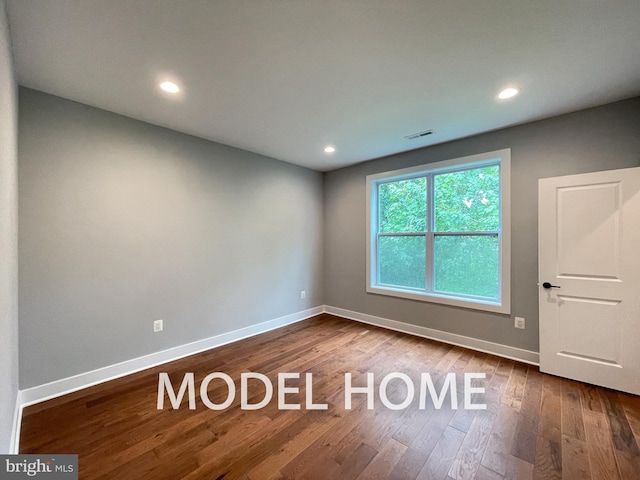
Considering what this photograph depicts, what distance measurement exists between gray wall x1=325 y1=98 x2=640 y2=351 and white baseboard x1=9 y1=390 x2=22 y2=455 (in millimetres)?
3694

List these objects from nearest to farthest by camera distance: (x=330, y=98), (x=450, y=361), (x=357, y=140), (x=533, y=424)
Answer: (x=533, y=424) < (x=330, y=98) < (x=450, y=361) < (x=357, y=140)

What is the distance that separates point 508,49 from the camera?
168cm

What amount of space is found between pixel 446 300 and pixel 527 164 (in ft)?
5.90

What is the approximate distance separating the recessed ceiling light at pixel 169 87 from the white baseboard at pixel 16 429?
8.27 ft

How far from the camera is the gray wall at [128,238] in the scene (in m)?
2.13

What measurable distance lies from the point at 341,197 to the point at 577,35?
3202 millimetres

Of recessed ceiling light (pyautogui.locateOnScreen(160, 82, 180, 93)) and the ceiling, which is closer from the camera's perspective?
the ceiling

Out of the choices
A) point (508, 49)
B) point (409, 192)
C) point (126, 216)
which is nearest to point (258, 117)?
point (126, 216)

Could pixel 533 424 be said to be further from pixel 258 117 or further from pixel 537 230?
pixel 258 117

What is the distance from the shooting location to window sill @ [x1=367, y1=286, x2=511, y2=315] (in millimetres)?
2956

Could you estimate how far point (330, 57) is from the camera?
175 cm

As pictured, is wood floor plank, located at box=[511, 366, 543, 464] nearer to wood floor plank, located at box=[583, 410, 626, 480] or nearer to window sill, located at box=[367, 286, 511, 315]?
wood floor plank, located at box=[583, 410, 626, 480]

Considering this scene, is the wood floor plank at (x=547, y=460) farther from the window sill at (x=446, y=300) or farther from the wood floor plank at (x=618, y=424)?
→ the window sill at (x=446, y=300)

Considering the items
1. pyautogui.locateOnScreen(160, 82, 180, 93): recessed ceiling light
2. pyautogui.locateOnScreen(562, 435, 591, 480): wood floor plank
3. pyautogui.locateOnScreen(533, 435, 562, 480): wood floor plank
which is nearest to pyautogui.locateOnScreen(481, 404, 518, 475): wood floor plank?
pyautogui.locateOnScreen(533, 435, 562, 480): wood floor plank
